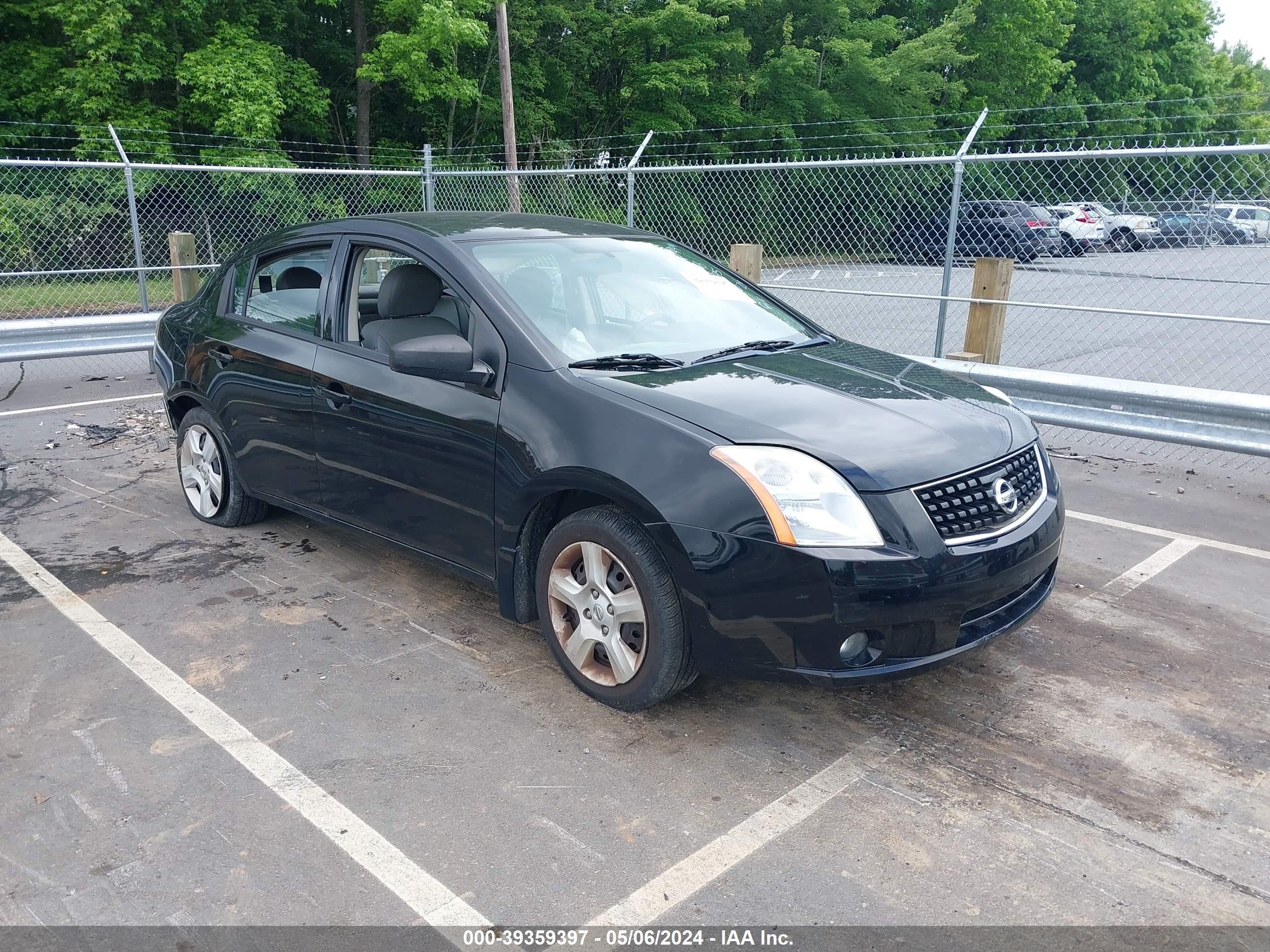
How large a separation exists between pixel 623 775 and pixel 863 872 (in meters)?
0.80

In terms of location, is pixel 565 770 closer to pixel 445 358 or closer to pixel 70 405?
pixel 445 358

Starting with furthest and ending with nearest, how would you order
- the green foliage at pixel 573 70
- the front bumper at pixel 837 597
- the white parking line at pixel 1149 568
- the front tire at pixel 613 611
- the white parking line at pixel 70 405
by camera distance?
the green foliage at pixel 573 70, the white parking line at pixel 70 405, the white parking line at pixel 1149 568, the front tire at pixel 613 611, the front bumper at pixel 837 597

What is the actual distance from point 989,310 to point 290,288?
5.05 metres

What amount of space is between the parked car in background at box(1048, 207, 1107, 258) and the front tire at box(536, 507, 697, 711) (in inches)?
413

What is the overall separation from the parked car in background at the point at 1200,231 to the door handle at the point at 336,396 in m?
8.27

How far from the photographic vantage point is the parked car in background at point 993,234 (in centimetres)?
1221

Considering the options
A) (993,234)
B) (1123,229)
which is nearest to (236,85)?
(993,234)

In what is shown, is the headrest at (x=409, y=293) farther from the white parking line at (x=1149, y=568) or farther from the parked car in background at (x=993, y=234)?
the parked car in background at (x=993, y=234)

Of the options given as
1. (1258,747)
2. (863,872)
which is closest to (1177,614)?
(1258,747)

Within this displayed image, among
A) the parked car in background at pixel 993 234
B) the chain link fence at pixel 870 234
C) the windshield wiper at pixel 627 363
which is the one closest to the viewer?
the windshield wiper at pixel 627 363

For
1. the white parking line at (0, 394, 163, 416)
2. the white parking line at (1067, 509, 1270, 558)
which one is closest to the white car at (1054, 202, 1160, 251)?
the white parking line at (1067, 509, 1270, 558)

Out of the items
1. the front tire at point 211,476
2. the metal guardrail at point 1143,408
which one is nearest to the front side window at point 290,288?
the front tire at point 211,476

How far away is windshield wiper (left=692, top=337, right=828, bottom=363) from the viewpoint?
3916 mm

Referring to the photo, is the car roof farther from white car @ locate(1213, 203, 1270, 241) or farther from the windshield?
white car @ locate(1213, 203, 1270, 241)
